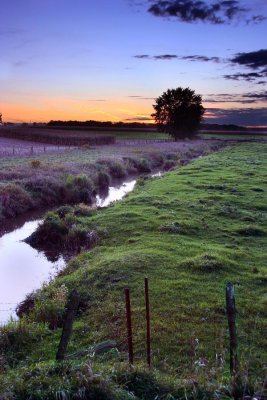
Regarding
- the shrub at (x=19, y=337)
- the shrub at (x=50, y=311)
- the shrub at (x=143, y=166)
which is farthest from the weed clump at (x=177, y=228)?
the shrub at (x=143, y=166)

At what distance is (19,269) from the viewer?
636 inches

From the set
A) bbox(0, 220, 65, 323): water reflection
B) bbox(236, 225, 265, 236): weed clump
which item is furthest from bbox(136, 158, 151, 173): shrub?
bbox(236, 225, 265, 236): weed clump

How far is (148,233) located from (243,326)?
811cm

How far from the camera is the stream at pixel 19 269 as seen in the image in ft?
43.0

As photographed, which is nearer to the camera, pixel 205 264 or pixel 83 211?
pixel 205 264

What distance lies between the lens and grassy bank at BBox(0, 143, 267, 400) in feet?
18.2

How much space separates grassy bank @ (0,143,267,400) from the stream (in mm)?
972

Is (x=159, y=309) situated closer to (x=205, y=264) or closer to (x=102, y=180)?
(x=205, y=264)

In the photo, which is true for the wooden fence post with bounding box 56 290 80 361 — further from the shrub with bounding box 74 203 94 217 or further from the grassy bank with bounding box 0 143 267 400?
the shrub with bounding box 74 203 94 217

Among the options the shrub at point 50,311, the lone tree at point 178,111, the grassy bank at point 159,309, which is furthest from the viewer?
the lone tree at point 178,111

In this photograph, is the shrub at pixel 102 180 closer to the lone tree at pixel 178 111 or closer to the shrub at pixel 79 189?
the shrub at pixel 79 189

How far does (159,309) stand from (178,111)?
300 feet

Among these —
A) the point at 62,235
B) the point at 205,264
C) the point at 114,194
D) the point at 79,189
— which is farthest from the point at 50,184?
the point at 205,264

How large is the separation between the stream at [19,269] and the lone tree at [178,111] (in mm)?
80517
